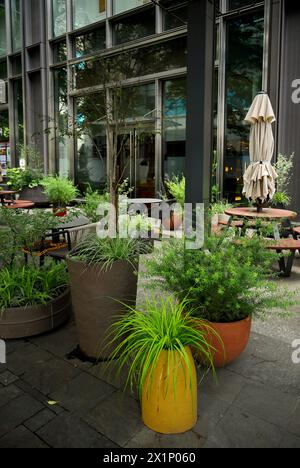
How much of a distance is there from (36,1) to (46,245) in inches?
464

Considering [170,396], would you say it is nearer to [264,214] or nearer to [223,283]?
[223,283]

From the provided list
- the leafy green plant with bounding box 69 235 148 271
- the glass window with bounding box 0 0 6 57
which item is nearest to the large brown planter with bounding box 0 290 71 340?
the leafy green plant with bounding box 69 235 148 271

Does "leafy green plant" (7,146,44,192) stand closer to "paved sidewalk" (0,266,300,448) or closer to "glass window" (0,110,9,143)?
"glass window" (0,110,9,143)

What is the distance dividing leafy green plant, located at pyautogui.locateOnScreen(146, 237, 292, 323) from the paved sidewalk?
0.49 metres

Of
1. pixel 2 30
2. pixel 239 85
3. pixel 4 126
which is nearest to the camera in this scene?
pixel 239 85

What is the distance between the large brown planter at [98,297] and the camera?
2.89 m

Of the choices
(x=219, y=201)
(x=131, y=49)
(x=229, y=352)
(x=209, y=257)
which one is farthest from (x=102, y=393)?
(x=131, y=49)

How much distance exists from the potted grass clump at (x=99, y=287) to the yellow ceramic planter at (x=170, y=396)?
2.70ft

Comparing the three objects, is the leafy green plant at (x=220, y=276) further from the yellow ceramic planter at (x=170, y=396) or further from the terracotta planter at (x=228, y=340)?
the yellow ceramic planter at (x=170, y=396)

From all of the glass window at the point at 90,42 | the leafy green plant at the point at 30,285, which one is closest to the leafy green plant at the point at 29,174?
the glass window at the point at 90,42

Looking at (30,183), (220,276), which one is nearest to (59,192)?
(30,183)

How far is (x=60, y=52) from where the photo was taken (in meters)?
13.1

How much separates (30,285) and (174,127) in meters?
7.73

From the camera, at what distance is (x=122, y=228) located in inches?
137
